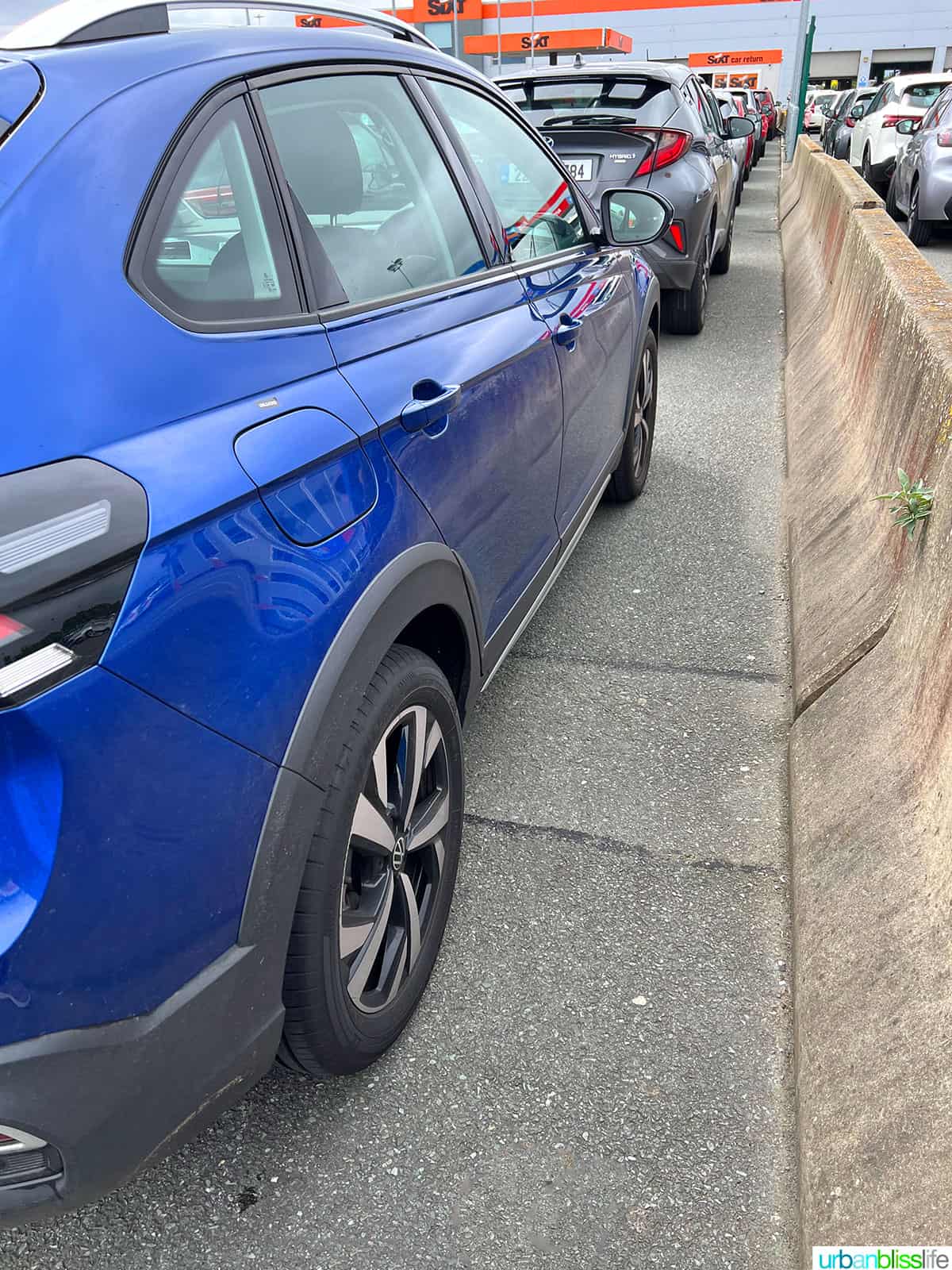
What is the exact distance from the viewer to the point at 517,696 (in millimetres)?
3453

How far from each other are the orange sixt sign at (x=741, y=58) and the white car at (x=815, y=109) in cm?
2516

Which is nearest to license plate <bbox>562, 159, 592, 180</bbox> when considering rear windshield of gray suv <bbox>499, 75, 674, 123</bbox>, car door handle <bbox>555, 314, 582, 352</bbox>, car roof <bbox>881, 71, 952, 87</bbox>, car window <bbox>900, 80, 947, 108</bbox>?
rear windshield of gray suv <bbox>499, 75, 674, 123</bbox>

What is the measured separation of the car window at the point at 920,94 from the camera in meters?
14.0

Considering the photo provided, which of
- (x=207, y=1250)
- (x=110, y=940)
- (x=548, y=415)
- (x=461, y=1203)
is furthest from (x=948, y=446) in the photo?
(x=207, y=1250)

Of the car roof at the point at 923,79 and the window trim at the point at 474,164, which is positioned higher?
the window trim at the point at 474,164

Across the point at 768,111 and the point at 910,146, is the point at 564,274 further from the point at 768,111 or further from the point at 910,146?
the point at 768,111

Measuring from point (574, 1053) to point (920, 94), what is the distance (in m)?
15.9

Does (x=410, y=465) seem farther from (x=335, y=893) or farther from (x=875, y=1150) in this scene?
(x=875, y=1150)

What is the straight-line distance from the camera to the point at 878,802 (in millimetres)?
2289

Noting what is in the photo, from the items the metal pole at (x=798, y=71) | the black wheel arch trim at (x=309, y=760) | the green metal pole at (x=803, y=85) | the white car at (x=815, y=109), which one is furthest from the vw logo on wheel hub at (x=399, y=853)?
the white car at (x=815, y=109)

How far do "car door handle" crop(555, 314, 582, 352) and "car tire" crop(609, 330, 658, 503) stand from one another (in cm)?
118

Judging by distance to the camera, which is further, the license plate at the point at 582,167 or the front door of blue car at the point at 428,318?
the license plate at the point at 582,167

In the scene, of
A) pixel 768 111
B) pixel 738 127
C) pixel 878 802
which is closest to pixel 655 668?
pixel 878 802

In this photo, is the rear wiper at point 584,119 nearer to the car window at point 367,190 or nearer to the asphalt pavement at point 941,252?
the asphalt pavement at point 941,252
